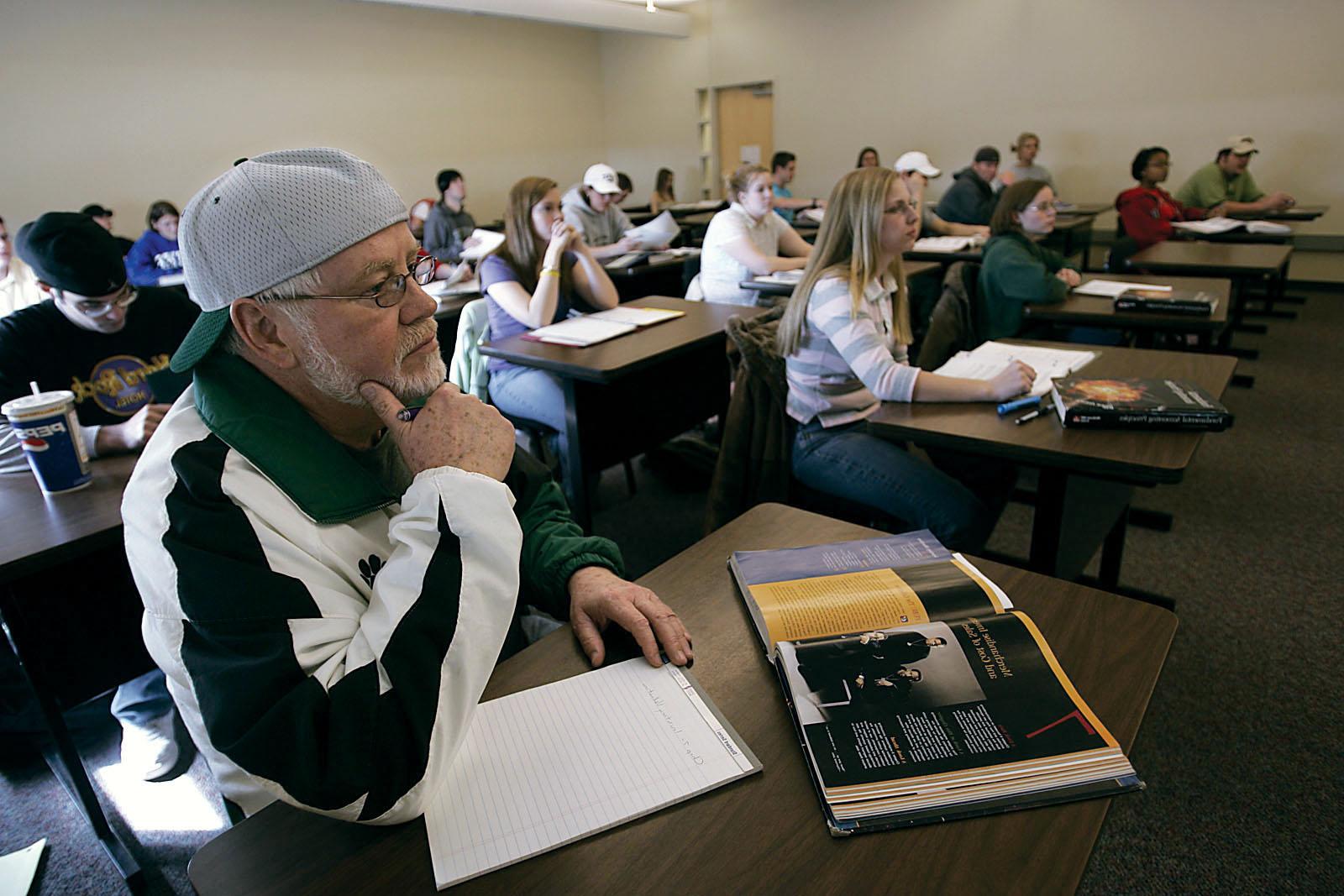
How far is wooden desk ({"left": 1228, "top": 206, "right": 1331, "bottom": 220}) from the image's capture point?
5727 mm

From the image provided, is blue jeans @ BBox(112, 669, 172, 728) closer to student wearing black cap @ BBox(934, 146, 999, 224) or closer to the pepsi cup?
the pepsi cup

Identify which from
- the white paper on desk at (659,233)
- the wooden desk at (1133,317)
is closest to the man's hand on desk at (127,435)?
the wooden desk at (1133,317)

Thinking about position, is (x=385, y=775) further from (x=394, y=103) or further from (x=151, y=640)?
(x=394, y=103)

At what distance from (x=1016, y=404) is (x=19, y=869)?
232 centimetres

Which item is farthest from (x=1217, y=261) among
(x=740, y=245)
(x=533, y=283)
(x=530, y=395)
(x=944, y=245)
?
(x=530, y=395)

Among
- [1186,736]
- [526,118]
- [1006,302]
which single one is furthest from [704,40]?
[1186,736]

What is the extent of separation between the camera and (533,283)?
2963 millimetres

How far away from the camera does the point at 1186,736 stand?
5.84 feet

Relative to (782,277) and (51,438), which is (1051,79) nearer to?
(782,277)

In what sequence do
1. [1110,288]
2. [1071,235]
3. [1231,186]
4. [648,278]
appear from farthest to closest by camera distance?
[1231,186] → [1071,235] → [648,278] → [1110,288]

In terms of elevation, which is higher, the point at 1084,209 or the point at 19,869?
the point at 1084,209

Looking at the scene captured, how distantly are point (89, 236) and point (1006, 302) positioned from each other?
120 inches

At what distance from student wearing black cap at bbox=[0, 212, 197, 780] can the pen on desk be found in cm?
187

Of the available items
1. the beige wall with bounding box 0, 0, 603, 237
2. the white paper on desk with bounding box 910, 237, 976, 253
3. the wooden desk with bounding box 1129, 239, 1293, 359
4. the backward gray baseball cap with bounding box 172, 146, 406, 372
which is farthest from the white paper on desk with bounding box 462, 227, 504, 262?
the beige wall with bounding box 0, 0, 603, 237
